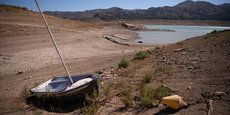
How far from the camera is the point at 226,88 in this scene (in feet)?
25.0

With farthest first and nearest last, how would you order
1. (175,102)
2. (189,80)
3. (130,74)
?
(130,74) → (189,80) → (175,102)

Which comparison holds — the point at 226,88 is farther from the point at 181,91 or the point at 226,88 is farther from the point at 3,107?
the point at 3,107

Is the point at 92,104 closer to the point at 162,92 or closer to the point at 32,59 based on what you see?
the point at 162,92

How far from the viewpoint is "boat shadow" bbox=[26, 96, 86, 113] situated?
8180 millimetres

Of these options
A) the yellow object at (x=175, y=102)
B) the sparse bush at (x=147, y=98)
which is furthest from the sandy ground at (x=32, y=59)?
the yellow object at (x=175, y=102)

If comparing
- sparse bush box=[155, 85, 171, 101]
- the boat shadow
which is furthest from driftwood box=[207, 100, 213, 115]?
the boat shadow

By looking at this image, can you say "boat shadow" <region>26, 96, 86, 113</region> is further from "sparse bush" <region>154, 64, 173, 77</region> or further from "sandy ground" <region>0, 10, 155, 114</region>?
"sparse bush" <region>154, 64, 173, 77</region>

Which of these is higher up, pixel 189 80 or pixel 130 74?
pixel 189 80

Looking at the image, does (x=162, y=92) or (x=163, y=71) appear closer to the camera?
(x=162, y=92)

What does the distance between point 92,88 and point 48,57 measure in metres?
11.1

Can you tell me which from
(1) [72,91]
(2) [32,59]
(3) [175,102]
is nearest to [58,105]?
(1) [72,91]

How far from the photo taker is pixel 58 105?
332 inches

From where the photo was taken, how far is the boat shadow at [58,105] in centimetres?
818

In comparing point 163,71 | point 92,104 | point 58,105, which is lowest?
point 58,105
